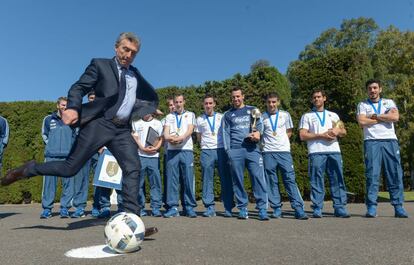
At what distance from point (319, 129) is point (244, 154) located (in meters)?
1.41

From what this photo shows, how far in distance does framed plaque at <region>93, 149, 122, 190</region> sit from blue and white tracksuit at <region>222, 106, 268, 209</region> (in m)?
2.06

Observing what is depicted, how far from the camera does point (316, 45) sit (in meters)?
45.3

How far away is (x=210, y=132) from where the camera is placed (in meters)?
7.00

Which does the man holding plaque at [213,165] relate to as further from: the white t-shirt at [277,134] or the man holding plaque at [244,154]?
the white t-shirt at [277,134]

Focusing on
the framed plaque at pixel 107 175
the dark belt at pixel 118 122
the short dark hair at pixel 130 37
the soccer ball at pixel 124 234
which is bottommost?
the soccer ball at pixel 124 234

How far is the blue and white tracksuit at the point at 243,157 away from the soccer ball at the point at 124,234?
9.81 ft

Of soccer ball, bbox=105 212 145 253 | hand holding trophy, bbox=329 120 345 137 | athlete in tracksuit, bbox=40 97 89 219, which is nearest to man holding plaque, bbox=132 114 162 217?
athlete in tracksuit, bbox=40 97 89 219

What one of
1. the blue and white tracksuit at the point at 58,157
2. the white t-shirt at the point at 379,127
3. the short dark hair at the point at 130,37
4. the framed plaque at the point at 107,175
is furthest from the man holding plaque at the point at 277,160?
the blue and white tracksuit at the point at 58,157

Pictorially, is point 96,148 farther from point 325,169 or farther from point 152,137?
point 325,169

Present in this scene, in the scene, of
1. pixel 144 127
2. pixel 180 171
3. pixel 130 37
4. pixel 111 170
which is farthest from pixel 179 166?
pixel 130 37

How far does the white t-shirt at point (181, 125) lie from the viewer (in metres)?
6.98

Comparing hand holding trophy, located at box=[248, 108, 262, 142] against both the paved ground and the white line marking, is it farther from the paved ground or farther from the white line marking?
the white line marking

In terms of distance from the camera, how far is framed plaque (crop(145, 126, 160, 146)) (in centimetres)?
722

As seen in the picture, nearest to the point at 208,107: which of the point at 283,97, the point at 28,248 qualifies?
the point at 28,248
